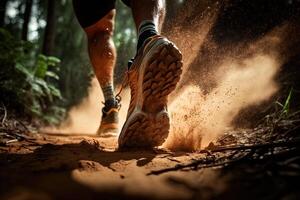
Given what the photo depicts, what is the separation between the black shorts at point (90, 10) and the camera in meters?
2.65

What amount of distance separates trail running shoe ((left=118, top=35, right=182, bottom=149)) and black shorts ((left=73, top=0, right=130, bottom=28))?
1.17 meters

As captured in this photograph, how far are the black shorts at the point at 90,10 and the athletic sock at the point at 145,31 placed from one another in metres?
1.00

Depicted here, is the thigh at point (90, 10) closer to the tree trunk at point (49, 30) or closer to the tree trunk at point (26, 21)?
the tree trunk at point (49, 30)

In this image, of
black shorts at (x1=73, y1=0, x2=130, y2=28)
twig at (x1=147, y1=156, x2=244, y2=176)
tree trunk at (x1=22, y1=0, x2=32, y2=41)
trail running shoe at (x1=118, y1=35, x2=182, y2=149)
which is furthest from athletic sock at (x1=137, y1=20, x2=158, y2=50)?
tree trunk at (x1=22, y1=0, x2=32, y2=41)

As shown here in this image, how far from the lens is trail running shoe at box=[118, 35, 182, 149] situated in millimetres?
1576

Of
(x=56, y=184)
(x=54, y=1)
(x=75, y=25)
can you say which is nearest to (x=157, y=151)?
(x=56, y=184)

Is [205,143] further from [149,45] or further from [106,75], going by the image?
[106,75]

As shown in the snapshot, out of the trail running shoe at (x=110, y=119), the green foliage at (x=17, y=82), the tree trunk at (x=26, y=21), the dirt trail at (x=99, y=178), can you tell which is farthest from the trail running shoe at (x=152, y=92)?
the tree trunk at (x=26, y=21)

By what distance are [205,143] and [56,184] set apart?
3.78 feet

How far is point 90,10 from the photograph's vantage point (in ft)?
8.75

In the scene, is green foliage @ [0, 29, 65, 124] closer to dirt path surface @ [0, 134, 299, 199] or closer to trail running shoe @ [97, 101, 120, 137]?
trail running shoe @ [97, 101, 120, 137]

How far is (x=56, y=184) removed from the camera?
958 millimetres

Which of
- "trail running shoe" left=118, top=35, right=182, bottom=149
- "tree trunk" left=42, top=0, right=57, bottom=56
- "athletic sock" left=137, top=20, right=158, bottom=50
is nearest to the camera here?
"trail running shoe" left=118, top=35, right=182, bottom=149

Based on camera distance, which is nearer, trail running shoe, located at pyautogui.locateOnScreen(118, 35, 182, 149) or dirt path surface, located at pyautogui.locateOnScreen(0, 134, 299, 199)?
dirt path surface, located at pyautogui.locateOnScreen(0, 134, 299, 199)
